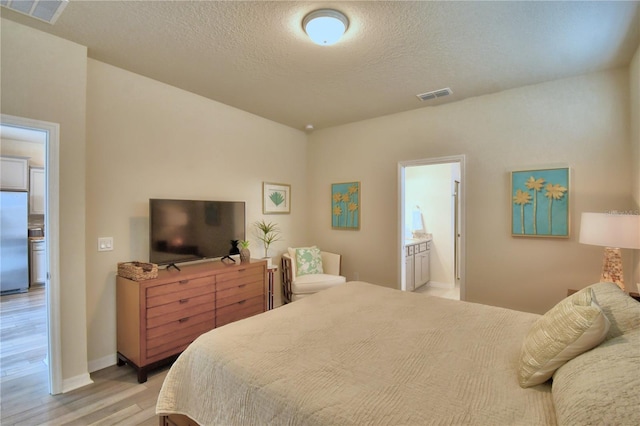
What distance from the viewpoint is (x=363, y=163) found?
4398 mm

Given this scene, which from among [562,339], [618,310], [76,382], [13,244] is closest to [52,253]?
[76,382]

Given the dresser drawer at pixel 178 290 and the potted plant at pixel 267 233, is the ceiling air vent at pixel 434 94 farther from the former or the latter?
the dresser drawer at pixel 178 290

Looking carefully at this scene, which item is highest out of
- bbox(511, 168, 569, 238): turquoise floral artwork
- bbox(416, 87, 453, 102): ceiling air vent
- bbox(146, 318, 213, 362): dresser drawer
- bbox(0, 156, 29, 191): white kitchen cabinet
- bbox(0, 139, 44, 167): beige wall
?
bbox(416, 87, 453, 102): ceiling air vent

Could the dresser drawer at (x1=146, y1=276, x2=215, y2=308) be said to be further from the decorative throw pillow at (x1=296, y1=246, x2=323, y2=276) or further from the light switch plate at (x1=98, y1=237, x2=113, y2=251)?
the decorative throw pillow at (x1=296, y1=246, x2=323, y2=276)

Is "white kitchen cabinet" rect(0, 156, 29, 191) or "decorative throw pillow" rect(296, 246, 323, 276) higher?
"white kitchen cabinet" rect(0, 156, 29, 191)

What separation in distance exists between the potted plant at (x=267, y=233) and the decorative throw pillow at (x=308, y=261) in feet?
1.37

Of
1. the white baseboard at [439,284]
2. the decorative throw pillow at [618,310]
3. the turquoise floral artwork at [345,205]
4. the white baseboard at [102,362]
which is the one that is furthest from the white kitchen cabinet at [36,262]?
the decorative throw pillow at [618,310]

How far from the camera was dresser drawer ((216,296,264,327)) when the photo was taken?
3.05 meters

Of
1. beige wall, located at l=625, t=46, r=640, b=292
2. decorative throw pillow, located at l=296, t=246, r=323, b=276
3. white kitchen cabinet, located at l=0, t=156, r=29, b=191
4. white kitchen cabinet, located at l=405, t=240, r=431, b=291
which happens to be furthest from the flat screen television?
white kitchen cabinet, located at l=0, t=156, r=29, b=191

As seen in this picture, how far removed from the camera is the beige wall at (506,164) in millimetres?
2799

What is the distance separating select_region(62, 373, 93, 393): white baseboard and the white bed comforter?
4.58 feet

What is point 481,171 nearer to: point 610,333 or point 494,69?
point 494,69

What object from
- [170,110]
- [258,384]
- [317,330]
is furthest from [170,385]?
[170,110]

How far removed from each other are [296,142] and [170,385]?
3913 millimetres
